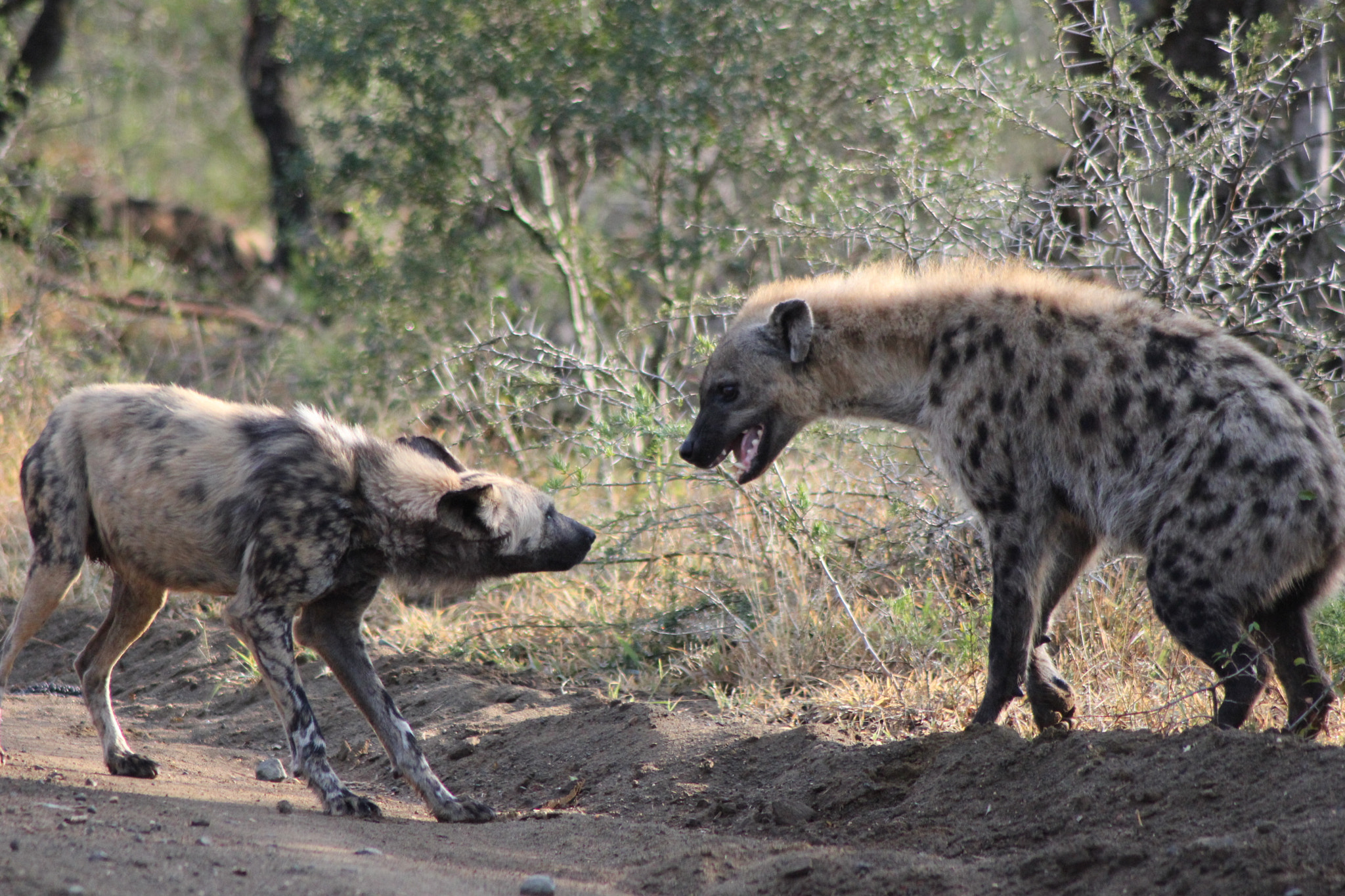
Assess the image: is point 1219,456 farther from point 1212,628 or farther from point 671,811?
point 671,811

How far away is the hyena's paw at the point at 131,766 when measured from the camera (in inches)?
194

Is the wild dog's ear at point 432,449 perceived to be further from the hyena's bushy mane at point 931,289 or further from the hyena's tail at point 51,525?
the hyena's bushy mane at point 931,289

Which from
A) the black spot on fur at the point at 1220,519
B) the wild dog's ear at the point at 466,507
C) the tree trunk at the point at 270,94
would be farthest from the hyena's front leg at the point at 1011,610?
the tree trunk at the point at 270,94

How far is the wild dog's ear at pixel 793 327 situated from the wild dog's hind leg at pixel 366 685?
5.92 ft

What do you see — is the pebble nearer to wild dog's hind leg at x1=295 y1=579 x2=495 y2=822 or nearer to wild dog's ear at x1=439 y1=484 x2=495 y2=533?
wild dog's hind leg at x1=295 y1=579 x2=495 y2=822

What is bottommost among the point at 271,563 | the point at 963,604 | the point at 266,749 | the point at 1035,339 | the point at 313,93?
the point at 266,749

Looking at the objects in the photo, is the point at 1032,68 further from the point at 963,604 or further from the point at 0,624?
the point at 0,624

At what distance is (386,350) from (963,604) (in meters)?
4.57

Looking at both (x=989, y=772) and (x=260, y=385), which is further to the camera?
(x=260, y=385)

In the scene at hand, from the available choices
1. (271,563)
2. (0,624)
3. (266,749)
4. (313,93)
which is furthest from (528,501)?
(313,93)

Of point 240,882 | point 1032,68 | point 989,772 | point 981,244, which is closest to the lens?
point 240,882

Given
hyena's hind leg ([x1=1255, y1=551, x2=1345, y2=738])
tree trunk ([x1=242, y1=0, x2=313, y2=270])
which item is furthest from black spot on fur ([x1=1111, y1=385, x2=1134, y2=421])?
tree trunk ([x1=242, y1=0, x2=313, y2=270])

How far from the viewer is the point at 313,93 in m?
10.5

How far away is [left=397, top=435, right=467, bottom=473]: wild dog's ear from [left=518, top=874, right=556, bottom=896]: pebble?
6.67ft
